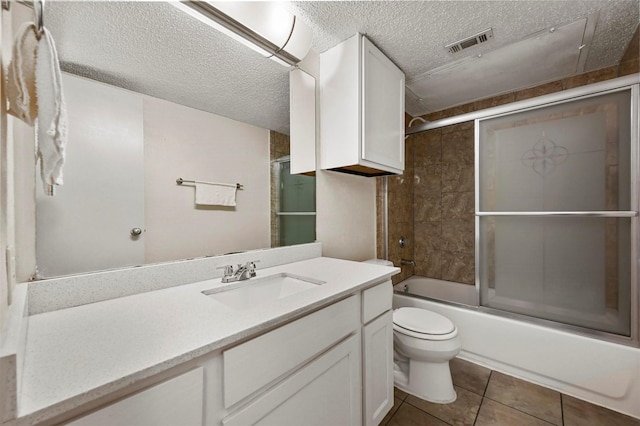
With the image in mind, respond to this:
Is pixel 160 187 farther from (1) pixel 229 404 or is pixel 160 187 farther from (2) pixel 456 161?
(2) pixel 456 161

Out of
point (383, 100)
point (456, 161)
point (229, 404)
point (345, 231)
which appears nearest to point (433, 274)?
point (456, 161)

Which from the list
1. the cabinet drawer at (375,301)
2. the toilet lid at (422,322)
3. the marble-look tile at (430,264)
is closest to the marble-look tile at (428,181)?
the marble-look tile at (430,264)

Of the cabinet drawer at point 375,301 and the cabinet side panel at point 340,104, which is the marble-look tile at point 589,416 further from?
the cabinet side panel at point 340,104

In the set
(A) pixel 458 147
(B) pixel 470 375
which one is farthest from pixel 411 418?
(A) pixel 458 147

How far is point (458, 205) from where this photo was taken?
2697 millimetres

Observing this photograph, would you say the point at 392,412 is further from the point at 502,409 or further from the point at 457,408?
the point at 502,409

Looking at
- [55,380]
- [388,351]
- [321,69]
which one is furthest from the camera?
[321,69]

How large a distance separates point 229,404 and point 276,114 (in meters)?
1.31

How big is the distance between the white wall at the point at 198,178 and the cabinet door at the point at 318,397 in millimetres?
631

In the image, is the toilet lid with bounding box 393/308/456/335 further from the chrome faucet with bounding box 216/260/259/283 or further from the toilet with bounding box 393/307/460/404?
the chrome faucet with bounding box 216/260/259/283

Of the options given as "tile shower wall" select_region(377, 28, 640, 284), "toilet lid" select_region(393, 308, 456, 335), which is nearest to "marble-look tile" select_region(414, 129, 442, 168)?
"tile shower wall" select_region(377, 28, 640, 284)

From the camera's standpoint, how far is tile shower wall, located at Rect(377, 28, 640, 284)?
2539 mm

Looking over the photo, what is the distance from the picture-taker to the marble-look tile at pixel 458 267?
2586 millimetres

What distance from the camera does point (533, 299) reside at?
1777mm
